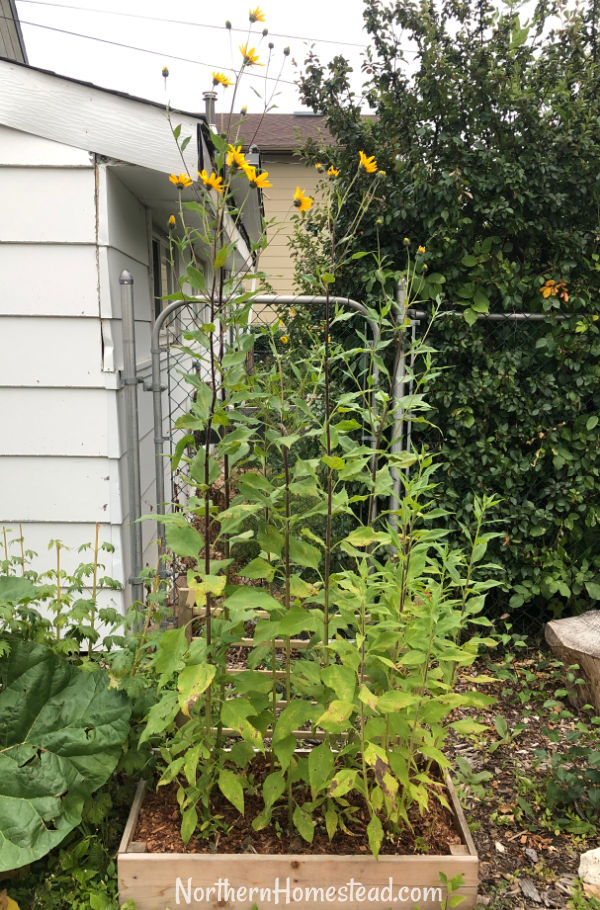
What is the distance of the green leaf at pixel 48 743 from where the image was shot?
1952 millimetres

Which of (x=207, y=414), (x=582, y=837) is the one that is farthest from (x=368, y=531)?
(x=582, y=837)

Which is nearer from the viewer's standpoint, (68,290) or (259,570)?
(259,570)

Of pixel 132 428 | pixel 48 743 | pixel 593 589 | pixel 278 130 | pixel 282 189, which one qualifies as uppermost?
pixel 278 130

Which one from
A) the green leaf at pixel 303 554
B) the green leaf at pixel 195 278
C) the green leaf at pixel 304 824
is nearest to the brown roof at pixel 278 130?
the green leaf at pixel 195 278

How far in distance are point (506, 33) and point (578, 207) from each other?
94cm

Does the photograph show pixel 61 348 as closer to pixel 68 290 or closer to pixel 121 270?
pixel 68 290

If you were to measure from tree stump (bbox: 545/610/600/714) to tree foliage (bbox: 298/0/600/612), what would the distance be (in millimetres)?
174

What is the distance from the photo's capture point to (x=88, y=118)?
303cm

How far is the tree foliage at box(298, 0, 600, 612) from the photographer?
3.45 metres

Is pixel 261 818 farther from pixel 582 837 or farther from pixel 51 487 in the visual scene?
pixel 51 487

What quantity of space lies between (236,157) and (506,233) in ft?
8.19

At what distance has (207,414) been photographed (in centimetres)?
175

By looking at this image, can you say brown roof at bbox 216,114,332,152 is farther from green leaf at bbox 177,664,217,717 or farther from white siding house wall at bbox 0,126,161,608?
green leaf at bbox 177,664,217,717

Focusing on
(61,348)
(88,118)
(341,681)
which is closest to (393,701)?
(341,681)
